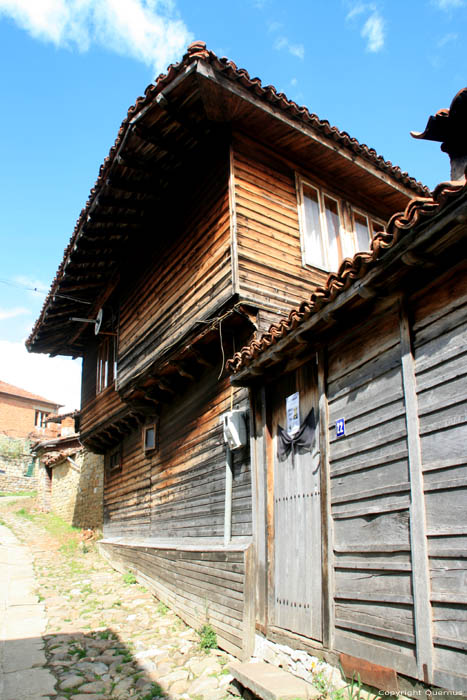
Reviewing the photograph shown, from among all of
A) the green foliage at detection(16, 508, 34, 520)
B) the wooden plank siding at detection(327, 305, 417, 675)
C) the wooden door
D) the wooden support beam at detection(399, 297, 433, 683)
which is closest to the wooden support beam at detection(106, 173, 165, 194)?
the wooden door

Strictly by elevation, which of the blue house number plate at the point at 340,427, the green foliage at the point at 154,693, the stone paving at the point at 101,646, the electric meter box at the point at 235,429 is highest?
the electric meter box at the point at 235,429

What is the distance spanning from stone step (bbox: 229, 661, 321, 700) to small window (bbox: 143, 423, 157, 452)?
5.65m

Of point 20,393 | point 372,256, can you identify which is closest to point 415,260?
point 372,256

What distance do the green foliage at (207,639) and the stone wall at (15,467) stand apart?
29.3 meters

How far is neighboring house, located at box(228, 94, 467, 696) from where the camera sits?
3.44 m

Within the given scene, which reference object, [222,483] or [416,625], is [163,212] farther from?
[416,625]

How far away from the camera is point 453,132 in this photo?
415cm

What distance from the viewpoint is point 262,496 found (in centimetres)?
611

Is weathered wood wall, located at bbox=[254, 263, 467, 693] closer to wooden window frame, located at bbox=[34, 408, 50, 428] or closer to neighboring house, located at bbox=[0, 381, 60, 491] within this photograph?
neighboring house, located at bbox=[0, 381, 60, 491]

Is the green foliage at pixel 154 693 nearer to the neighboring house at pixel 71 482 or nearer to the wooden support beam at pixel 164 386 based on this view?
the wooden support beam at pixel 164 386

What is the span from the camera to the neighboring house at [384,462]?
3.44m

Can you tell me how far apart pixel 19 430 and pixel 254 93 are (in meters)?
40.8

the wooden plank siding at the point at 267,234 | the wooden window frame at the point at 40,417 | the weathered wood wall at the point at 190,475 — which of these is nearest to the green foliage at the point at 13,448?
the wooden window frame at the point at 40,417

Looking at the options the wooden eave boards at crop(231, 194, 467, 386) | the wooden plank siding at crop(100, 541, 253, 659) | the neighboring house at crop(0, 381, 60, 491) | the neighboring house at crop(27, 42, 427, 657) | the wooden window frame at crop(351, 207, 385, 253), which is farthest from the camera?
the neighboring house at crop(0, 381, 60, 491)
